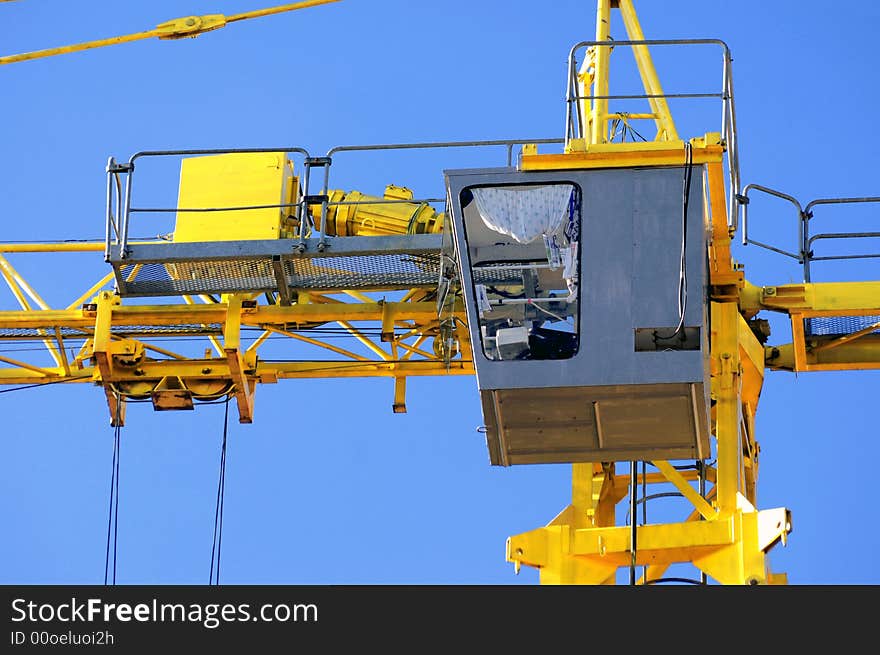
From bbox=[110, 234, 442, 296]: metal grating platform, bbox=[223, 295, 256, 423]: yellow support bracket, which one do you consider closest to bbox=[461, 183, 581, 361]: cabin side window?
bbox=[110, 234, 442, 296]: metal grating platform

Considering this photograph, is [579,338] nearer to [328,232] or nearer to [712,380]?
[712,380]

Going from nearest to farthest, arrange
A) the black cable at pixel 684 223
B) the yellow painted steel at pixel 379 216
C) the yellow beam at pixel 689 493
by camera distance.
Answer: the black cable at pixel 684 223 → the yellow beam at pixel 689 493 → the yellow painted steel at pixel 379 216

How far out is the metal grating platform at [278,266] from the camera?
102 feet

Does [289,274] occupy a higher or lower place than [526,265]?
higher

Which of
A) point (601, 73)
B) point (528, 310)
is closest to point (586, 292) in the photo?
point (528, 310)

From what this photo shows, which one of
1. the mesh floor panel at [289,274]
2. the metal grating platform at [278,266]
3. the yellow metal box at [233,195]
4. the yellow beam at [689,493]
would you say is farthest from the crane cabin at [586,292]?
the yellow metal box at [233,195]

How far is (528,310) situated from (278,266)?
4.71 m

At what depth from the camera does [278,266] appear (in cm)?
3119

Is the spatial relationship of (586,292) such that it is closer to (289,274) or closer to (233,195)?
(289,274)

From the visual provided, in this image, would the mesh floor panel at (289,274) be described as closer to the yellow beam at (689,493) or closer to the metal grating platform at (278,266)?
the metal grating platform at (278,266)

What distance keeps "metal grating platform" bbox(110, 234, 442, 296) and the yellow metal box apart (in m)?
0.88

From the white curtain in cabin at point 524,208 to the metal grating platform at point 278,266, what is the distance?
12.2ft

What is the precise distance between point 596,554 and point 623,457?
2277 mm
